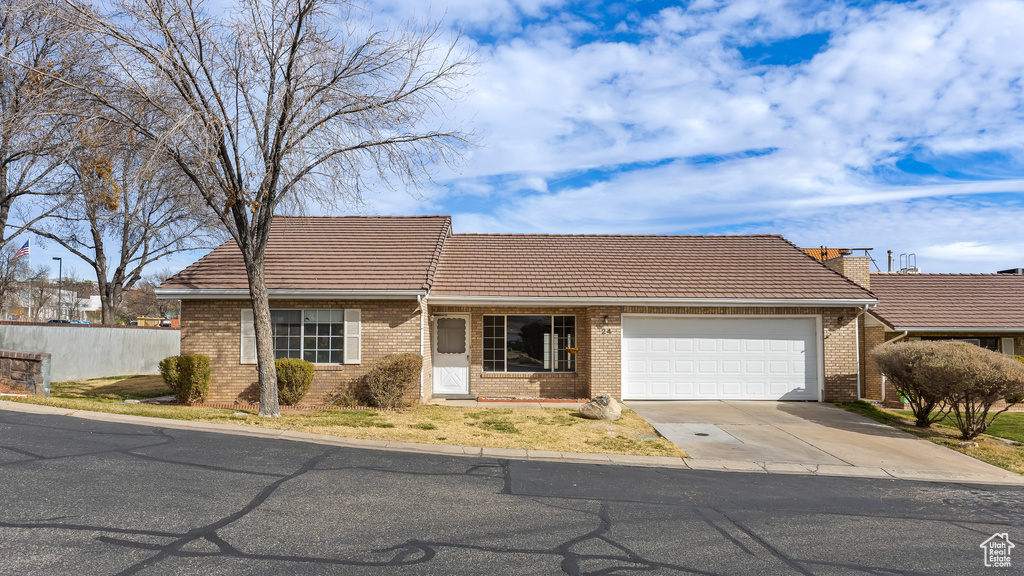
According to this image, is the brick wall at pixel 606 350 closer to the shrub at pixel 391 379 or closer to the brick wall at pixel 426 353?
the brick wall at pixel 426 353

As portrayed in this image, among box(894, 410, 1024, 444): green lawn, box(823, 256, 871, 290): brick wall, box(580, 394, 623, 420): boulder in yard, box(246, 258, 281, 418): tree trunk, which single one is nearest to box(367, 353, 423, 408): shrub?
box(246, 258, 281, 418): tree trunk

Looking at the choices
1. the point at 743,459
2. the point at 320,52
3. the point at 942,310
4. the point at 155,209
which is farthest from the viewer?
the point at 155,209

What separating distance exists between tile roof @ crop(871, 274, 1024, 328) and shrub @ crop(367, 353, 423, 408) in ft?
39.9

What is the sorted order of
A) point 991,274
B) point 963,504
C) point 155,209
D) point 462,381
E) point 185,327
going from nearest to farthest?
1. point 963,504
2. point 185,327
3. point 462,381
4. point 991,274
5. point 155,209

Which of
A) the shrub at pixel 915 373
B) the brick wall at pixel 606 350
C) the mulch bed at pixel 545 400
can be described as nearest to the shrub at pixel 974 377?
the shrub at pixel 915 373

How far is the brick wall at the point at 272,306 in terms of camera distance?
14.2m

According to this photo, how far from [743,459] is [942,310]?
A: 11596 millimetres

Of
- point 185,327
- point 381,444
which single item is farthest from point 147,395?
point 381,444

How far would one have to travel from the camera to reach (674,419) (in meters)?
12.6

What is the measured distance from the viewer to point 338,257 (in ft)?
52.0

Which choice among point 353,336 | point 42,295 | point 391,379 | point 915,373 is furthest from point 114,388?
point 42,295

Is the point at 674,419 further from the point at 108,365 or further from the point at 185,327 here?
the point at 108,365

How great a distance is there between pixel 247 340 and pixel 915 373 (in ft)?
45.8

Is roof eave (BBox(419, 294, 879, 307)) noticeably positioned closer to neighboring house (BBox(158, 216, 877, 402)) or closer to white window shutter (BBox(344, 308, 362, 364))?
neighboring house (BBox(158, 216, 877, 402))
